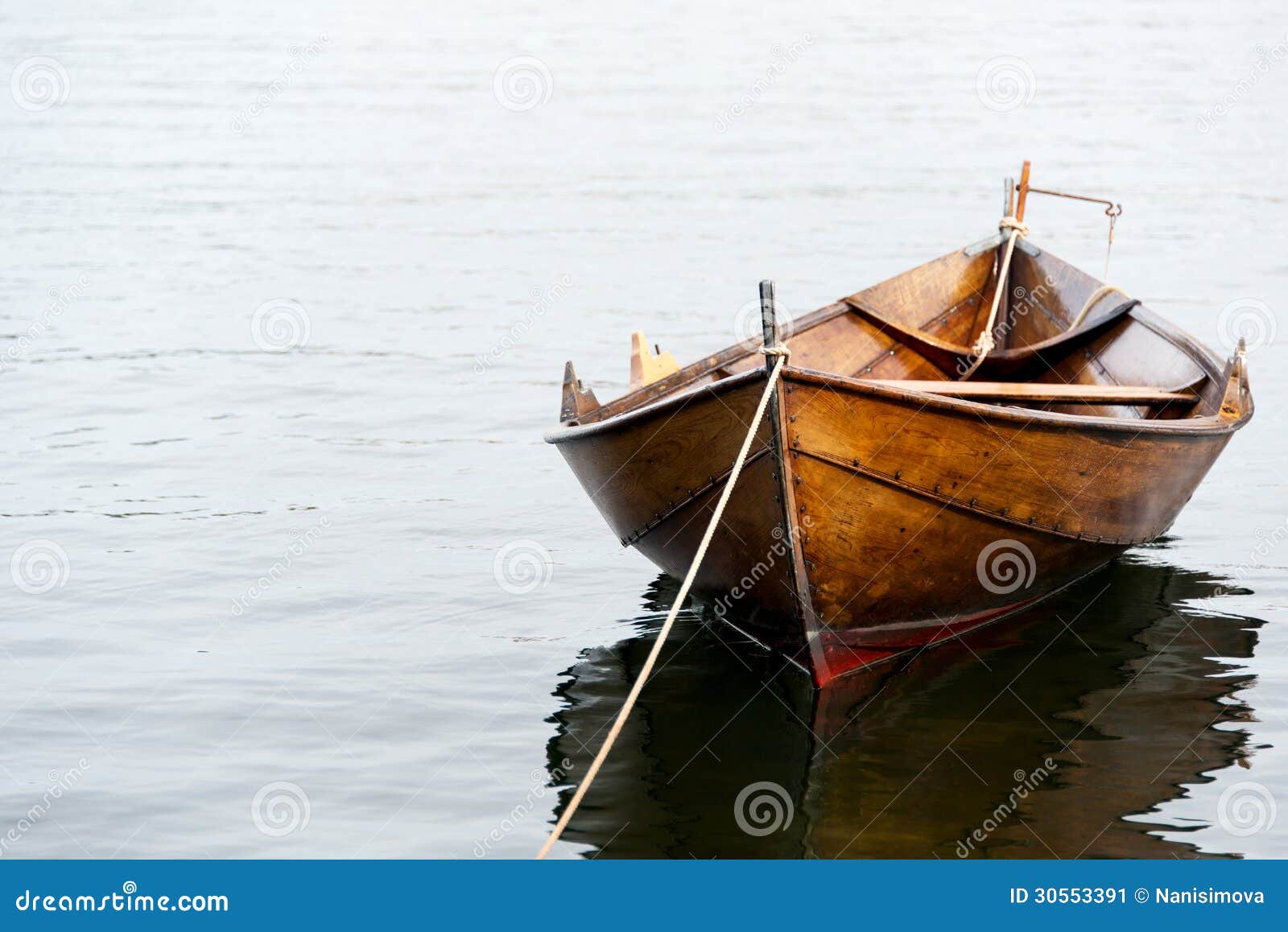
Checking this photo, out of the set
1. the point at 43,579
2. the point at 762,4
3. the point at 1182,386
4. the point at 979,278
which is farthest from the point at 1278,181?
the point at 762,4

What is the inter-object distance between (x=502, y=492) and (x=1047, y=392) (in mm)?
4183

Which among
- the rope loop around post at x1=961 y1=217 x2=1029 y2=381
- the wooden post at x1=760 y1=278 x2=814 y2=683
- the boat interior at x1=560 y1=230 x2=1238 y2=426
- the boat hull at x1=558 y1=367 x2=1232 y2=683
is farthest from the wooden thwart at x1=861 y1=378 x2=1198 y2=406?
the rope loop around post at x1=961 y1=217 x2=1029 y2=381

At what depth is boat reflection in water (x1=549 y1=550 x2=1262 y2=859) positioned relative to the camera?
582cm

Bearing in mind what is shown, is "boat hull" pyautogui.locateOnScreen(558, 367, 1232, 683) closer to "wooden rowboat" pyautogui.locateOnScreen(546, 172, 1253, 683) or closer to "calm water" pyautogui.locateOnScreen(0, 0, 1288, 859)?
"wooden rowboat" pyautogui.locateOnScreen(546, 172, 1253, 683)

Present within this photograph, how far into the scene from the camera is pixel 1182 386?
8.59 m

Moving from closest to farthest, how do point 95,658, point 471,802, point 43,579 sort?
1. point 471,802
2. point 95,658
3. point 43,579

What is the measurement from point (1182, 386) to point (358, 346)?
8.05 metres

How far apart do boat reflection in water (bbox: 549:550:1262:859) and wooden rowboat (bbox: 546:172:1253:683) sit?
10.6 inches

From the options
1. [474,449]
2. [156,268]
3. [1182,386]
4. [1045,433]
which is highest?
[156,268]

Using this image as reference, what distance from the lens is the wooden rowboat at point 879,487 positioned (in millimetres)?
6387

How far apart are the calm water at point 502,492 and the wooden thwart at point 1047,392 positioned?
1121mm

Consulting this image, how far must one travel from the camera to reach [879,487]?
651cm

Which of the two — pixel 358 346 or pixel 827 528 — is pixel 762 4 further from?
pixel 827 528

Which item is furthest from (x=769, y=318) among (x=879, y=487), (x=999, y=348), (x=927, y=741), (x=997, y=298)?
(x=999, y=348)
